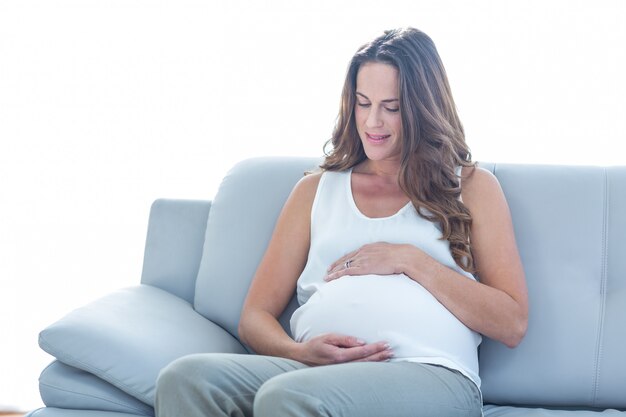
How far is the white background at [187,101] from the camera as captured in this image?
2799mm

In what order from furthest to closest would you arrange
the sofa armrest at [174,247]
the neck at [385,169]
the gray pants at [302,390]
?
the sofa armrest at [174,247], the neck at [385,169], the gray pants at [302,390]

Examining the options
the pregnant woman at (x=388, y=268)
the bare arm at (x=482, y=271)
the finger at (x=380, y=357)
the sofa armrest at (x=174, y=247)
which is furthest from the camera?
the sofa armrest at (x=174, y=247)

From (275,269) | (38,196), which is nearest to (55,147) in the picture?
(38,196)

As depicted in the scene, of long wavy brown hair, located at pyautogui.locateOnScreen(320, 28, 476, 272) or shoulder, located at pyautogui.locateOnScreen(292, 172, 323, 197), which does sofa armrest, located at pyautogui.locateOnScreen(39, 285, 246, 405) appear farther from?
long wavy brown hair, located at pyautogui.locateOnScreen(320, 28, 476, 272)

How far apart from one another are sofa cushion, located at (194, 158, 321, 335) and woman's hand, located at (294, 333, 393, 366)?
1.27 feet

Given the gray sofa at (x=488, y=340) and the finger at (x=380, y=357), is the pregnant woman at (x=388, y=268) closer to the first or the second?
the finger at (x=380, y=357)

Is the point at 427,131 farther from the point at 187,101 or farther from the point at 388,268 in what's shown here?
the point at 187,101

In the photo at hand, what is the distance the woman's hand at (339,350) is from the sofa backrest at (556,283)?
32 centimetres

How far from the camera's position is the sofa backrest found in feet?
6.70

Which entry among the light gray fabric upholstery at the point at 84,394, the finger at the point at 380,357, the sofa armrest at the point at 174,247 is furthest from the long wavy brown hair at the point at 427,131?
the light gray fabric upholstery at the point at 84,394

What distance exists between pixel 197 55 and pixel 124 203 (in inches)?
21.8

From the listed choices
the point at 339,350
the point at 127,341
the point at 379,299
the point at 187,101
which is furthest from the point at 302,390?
the point at 187,101

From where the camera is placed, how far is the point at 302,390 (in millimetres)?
1554

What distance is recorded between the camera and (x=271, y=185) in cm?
231
